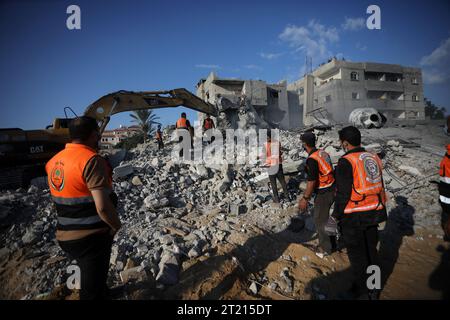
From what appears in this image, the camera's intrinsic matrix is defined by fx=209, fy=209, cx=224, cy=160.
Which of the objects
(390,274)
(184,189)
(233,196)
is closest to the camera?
(390,274)

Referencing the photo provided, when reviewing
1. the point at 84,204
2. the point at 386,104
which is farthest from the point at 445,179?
the point at 386,104

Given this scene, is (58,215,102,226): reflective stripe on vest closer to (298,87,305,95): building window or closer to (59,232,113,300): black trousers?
(59,232,113,300): black trousers

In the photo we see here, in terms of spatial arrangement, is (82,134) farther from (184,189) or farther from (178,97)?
(178,97)

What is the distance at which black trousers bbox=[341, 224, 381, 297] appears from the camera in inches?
85.8

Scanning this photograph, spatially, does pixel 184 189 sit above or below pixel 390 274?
above

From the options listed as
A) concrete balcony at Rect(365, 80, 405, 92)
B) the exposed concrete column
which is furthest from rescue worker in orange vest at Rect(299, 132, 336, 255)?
concrete balcony at Rect(365, 80, 405, 92)

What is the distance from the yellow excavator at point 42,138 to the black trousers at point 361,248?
6037 mm

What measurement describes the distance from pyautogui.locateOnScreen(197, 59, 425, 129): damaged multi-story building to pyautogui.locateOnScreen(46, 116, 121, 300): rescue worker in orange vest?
19.7 metres

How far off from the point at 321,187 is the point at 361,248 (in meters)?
0.99

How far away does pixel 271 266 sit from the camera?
2.97 meters

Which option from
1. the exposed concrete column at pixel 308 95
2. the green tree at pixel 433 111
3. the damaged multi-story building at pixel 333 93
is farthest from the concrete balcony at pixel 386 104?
the green tree at pixel 433 111

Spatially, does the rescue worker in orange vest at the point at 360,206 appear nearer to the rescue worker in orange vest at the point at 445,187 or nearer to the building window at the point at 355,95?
the rescue worker in orange vest at the point at 445,187
